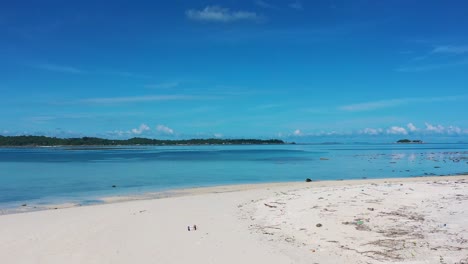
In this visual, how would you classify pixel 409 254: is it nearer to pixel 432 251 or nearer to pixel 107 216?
pixel 432 251

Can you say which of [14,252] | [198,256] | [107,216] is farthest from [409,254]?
[107,216]

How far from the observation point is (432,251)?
7.21 m

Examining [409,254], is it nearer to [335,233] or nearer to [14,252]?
[335,233]

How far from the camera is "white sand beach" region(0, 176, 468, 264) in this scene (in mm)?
7520

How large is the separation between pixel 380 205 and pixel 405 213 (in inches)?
54.3

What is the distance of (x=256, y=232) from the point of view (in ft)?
31.0

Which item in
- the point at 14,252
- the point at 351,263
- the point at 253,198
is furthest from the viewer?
the point at 253,198

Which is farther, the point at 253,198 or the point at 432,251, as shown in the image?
the point at 253,198

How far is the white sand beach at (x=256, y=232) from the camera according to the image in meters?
7.52

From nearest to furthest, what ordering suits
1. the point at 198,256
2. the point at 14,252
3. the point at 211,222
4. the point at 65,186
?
the point at 198,256 → the point at 14,252 → the point at 211,222 → the point at 65,186

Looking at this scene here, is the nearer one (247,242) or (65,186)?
(247,242)

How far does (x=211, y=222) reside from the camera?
10.8 meters

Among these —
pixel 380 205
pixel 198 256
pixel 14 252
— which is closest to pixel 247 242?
pixel 198 256

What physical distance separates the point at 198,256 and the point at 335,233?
3099 millimetres
